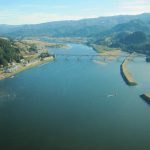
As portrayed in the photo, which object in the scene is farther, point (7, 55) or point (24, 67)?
point (7, 55)

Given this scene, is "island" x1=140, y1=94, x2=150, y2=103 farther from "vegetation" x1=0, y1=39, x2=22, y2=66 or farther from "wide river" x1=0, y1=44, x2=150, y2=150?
"vegetation" x1=0, y1=39, x2=22, y2=66

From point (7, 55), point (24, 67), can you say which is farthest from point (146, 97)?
point (7, 55)

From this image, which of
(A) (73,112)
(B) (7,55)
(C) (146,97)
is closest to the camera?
(A) (73,112)

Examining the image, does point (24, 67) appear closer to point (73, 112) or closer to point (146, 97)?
point (146, 97)

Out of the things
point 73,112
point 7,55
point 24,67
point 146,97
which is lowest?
point 24,67

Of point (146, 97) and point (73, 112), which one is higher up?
point (73, 112)

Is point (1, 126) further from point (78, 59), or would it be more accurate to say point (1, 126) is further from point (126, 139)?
point (78, 59)

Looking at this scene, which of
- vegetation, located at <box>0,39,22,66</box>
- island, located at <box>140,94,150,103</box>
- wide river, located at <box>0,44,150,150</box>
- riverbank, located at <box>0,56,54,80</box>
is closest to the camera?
wide river, located at <box>0,44,150,150</box>

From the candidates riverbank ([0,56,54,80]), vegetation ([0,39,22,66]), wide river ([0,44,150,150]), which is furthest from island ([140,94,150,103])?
vegetation ([0,39,22,66])
